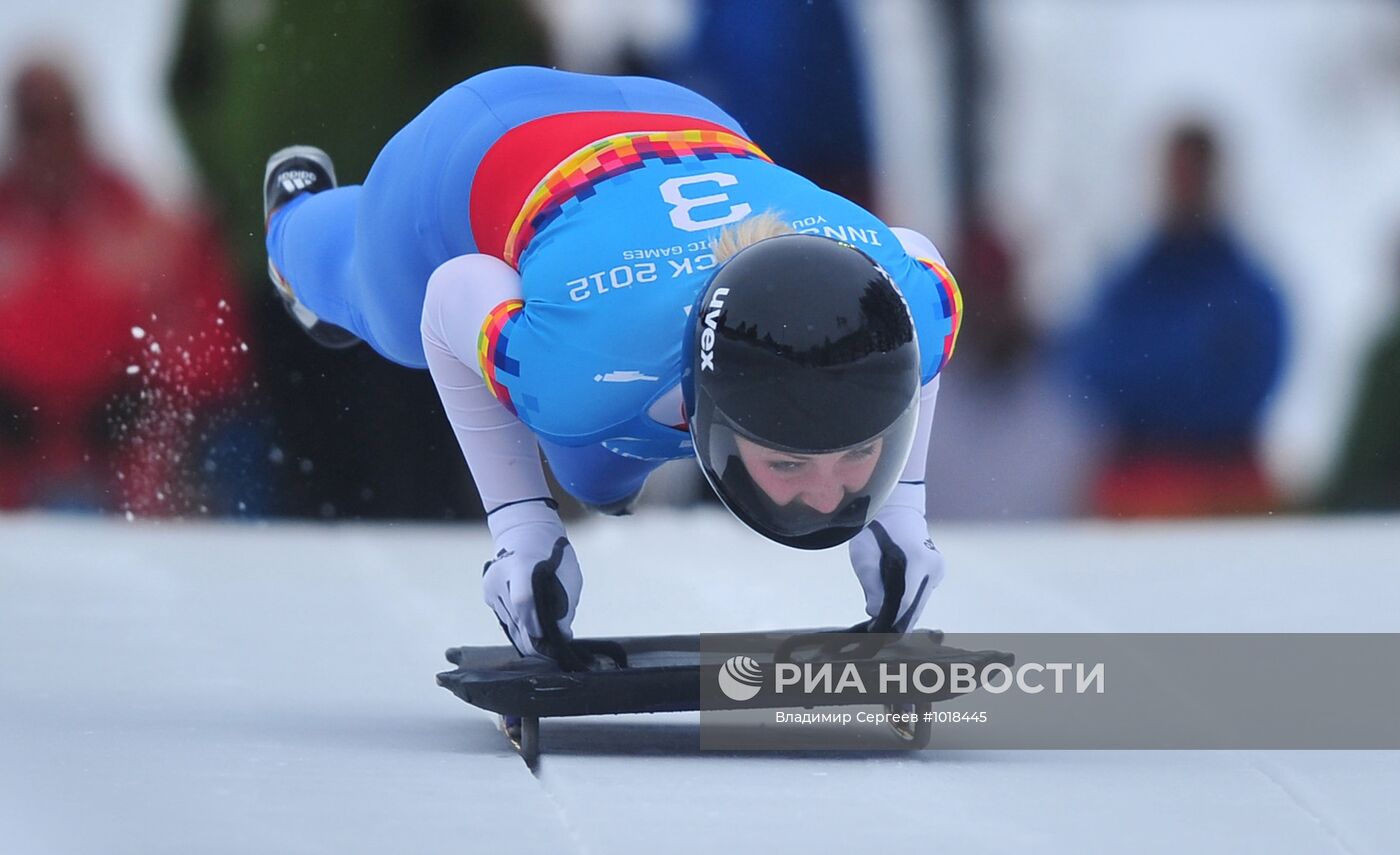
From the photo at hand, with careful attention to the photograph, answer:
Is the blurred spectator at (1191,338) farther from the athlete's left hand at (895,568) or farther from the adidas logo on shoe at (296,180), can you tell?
the athlete's left hand at (895,568)

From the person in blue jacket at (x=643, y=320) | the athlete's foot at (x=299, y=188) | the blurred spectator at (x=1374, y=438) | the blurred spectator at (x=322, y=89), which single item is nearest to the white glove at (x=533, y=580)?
the person in blue jacket at (x=643, y=320)

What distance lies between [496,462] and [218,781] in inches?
38.0

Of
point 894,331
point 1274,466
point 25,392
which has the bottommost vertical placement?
point 1274,466

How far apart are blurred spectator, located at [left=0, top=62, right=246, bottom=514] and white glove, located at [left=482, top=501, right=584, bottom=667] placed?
3870 millimetres

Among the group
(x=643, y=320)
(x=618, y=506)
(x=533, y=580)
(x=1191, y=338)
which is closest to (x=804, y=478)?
(x=643, y=320)

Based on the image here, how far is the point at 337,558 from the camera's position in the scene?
7.22 m

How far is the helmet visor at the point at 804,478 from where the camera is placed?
152 inches

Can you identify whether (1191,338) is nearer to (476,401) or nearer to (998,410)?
(998,410)

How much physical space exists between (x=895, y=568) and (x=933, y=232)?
3796 mm

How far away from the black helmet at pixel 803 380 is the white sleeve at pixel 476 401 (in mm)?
593

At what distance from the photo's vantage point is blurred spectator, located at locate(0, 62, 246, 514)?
7.80 metres

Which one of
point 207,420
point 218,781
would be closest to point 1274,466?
point 207,420

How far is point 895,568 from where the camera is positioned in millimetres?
4359

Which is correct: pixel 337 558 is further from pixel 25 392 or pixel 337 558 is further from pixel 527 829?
pixel 527 829
